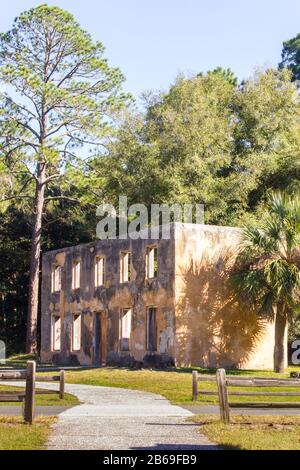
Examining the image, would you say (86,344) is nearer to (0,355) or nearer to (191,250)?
(191,250)

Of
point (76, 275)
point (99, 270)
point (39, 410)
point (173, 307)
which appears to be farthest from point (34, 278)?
point (39, 410)

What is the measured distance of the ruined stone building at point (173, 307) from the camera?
3206 centimetres

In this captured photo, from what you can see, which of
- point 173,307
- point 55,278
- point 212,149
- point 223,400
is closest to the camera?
point 223,400

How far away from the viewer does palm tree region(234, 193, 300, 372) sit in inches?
1188

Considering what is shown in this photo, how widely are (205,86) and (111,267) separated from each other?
1511cm

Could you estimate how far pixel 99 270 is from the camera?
37781 millimetres

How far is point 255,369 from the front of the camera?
3359 cm

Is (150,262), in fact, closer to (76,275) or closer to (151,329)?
(151,329)

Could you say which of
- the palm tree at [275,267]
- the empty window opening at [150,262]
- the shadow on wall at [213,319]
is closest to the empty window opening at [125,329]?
the empty window opening at [150,262]

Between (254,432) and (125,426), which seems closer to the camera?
(254,432)

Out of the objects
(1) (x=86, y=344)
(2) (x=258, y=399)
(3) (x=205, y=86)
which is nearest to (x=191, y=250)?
(1) (x=86, y=344)

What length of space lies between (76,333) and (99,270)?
3001mm

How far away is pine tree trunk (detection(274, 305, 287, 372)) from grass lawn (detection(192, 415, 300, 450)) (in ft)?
49.2

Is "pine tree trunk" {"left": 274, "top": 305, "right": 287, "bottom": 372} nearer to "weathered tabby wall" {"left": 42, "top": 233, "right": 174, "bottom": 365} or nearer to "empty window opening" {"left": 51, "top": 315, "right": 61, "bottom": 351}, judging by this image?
"weathered tabby wall" {"left": 42, "top": 233, "right": 174, "bottom": 365}
